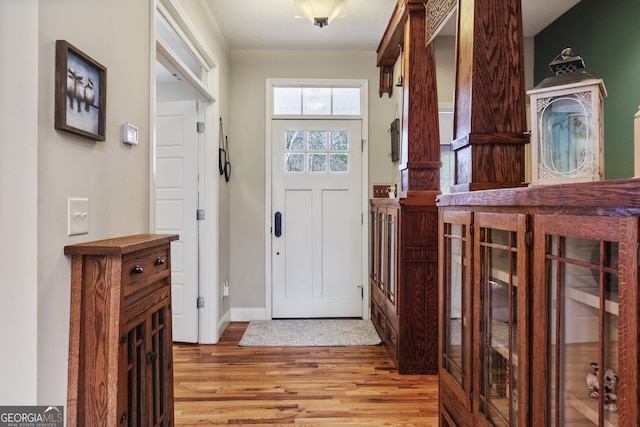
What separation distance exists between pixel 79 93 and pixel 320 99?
9.31ft

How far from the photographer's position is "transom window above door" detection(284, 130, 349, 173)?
3.91 meters

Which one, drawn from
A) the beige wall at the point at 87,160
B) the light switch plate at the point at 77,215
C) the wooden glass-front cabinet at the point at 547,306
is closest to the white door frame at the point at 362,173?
the beige wall at the point at 87,160

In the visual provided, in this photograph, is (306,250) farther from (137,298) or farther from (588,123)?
(588,123)

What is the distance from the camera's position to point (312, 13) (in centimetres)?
268

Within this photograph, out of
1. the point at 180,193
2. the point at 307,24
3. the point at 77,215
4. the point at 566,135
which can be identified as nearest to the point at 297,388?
the point at 77,215

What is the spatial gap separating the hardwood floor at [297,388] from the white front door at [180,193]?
453 mm

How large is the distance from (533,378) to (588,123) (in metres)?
0.69

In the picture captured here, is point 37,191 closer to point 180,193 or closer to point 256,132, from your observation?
point 180,193

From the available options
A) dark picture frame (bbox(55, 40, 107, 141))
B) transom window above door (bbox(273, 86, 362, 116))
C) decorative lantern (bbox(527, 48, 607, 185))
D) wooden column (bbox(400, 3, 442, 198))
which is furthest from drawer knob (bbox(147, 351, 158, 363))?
transom window above door (bbox(273, 86, 362, 116))

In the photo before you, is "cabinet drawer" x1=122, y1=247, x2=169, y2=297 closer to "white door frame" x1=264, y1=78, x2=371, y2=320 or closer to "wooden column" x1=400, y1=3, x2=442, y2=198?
"wooden column" x1=400, y1=3, x2=442, y2=198

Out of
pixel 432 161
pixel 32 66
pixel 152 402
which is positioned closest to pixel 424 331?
pixel 432 161

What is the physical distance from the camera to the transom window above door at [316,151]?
391 centimetres

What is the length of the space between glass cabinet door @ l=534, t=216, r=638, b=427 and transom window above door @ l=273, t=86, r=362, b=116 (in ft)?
10.5

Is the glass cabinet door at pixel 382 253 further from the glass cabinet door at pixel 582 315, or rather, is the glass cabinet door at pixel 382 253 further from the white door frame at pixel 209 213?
the glass cabinet door at pixel 582 315
